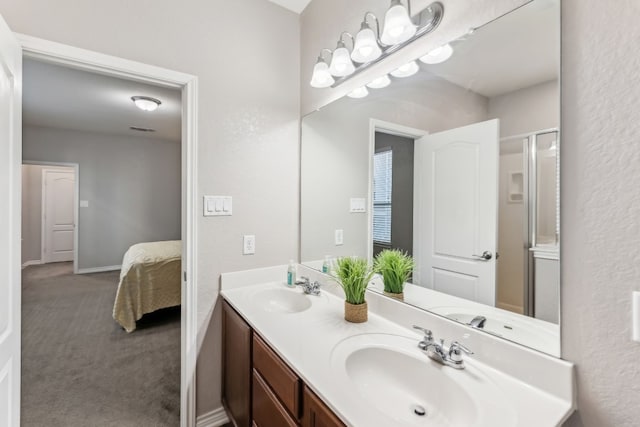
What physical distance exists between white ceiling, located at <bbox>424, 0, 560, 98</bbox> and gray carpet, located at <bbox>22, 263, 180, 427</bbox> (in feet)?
7.80

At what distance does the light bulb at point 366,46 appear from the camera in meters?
1.30

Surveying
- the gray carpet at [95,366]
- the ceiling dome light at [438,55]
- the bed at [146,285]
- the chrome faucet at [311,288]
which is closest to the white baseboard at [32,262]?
the gray carpet at [95,366]

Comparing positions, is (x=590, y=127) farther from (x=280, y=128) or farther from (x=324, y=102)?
(x=280, y=128)

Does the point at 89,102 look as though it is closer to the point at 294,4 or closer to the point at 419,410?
the point at 294,4

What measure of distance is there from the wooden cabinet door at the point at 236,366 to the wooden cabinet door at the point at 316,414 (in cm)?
51

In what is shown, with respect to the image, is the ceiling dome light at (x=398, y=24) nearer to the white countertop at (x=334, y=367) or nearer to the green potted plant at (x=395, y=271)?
the green potted plant at (x=395, y=271)

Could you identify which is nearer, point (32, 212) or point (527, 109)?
point (527, 109)

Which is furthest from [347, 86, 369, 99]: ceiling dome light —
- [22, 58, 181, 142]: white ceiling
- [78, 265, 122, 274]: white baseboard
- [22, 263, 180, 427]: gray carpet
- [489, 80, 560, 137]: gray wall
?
[78, 265, 122, 274]: white baseboard

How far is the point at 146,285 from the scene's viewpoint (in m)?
3.02

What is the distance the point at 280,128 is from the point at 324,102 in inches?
13.4

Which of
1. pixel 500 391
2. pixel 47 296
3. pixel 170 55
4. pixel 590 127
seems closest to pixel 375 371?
pixel 500 391

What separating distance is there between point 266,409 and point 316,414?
17.1 inches

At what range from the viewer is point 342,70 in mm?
1517

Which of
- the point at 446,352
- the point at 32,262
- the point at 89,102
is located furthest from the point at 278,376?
the point at 32,262
